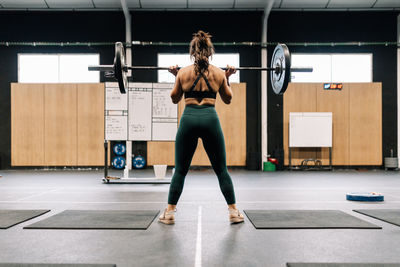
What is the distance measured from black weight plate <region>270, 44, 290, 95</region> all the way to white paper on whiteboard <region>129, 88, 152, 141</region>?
11.9 ft

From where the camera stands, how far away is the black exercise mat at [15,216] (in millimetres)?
2158

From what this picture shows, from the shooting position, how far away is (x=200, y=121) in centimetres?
206

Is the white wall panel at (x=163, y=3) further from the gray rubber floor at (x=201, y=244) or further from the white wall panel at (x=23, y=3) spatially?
the gray rubber floor at (x=201, y=244)

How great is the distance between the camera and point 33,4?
763 cm

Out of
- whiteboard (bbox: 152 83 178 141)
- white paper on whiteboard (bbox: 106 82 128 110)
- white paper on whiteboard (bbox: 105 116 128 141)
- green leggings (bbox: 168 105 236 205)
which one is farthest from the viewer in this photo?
whiteboard (bbox: 152 83 178 141)

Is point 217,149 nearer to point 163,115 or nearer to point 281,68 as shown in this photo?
point 281,68

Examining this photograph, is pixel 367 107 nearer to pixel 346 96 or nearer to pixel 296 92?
pixel 346 96

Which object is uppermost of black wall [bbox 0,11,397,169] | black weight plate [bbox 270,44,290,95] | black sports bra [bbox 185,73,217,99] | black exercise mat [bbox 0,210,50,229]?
black wall [bbox 0,11,397,169]

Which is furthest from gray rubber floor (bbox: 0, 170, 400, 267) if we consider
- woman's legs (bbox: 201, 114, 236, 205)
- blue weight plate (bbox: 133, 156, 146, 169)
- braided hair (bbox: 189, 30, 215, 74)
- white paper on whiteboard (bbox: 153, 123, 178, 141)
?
blue weight plate (bbox: 133, 156, 146, 169)

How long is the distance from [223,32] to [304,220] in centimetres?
656

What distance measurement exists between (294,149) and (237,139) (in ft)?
4.82

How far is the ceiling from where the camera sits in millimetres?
7523

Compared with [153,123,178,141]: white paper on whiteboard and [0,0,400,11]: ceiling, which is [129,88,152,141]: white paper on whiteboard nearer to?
[153,123,178,141]: white paper on whiteboard

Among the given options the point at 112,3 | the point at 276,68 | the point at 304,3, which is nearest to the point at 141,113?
the point at 112,3
